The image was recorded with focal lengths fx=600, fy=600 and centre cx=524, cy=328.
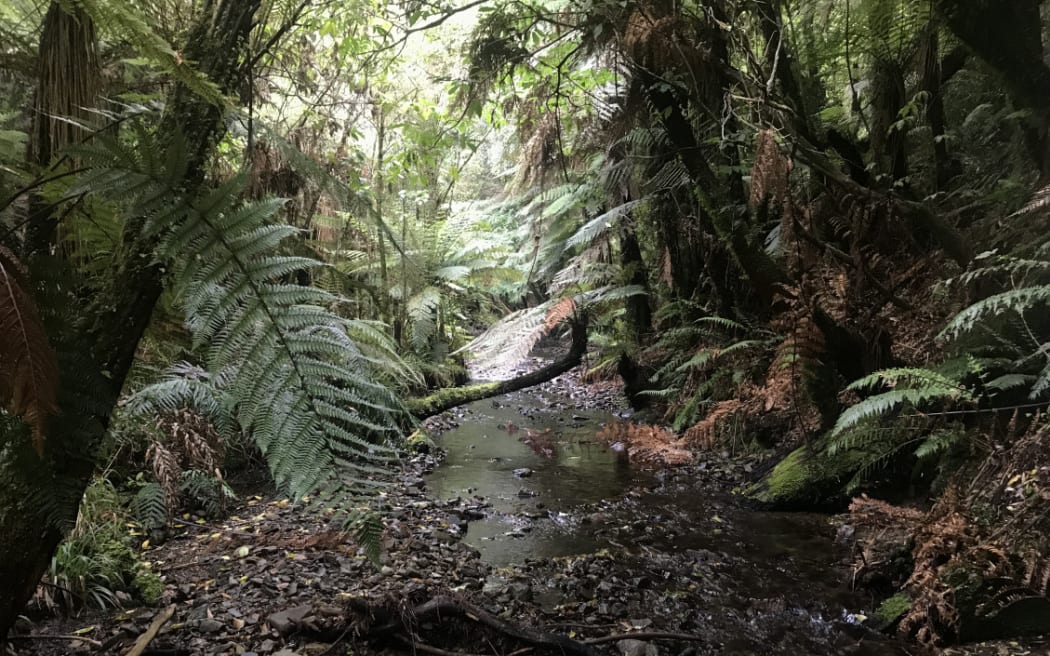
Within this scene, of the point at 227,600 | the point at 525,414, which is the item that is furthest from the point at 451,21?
the point at 227,600

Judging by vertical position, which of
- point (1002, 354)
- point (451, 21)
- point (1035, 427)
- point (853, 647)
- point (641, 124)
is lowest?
point (853, 647)

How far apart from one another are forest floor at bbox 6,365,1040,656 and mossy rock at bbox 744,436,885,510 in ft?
0.84

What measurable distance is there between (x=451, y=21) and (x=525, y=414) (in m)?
4.84

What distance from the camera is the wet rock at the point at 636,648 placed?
100 inches

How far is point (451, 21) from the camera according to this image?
669cm

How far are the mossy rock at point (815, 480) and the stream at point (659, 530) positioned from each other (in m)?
0.12

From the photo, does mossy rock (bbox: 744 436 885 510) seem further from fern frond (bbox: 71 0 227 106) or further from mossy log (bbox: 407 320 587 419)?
fern frond (bbox: 71 0 227 106)

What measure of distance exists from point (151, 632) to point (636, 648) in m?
1.96

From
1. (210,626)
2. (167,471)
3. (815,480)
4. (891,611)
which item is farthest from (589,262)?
(210,626)

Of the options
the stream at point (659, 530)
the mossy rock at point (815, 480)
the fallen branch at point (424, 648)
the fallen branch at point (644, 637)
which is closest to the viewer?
the fallen branch at point (424, 648)

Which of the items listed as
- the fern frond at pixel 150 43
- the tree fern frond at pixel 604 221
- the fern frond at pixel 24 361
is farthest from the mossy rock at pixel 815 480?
the fern frond at pixel 24 361

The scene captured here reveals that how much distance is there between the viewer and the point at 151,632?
234cm

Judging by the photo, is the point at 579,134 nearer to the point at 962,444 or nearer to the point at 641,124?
the point at 641,124

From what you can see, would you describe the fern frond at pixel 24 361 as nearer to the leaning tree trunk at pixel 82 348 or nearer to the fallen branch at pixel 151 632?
the leaning tree trunk at pixel 82 348
